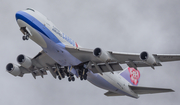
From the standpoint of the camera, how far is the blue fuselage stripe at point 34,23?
2466 centimetres

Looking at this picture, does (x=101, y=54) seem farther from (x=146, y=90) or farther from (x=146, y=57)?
(x=146, y=90)

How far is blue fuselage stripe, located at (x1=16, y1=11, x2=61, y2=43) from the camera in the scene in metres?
24.7

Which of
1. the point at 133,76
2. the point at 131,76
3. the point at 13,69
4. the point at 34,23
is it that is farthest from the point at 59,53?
the point at 133,76

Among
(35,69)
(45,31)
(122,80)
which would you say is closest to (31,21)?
(45,31)

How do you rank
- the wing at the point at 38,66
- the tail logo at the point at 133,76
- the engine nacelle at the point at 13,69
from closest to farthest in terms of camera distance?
1. the wing at the point at 38,66
2. the engine nacelle at the point at 13,69
3. the tail logo at the point at 133,76

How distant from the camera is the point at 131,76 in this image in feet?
131

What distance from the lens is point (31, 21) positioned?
2483 cm

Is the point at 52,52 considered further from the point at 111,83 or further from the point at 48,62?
the point at 111,83

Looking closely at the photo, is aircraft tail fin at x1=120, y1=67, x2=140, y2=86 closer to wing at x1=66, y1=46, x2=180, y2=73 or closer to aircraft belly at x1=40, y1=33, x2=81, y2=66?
wing at x1=66, y1=46, x2=180, y2=73

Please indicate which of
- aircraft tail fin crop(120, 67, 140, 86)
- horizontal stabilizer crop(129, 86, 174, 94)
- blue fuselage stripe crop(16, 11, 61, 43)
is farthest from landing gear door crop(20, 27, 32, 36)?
horizontal stabilizer crop(129, 86, 174, 94)

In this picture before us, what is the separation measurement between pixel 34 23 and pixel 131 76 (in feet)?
64.9

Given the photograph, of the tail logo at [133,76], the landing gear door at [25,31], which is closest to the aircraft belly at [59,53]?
the landing gear door at [25,31]

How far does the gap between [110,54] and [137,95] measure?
12.1 metres

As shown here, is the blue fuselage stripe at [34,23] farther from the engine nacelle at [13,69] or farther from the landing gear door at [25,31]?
the engine nacelle at [13,69]
